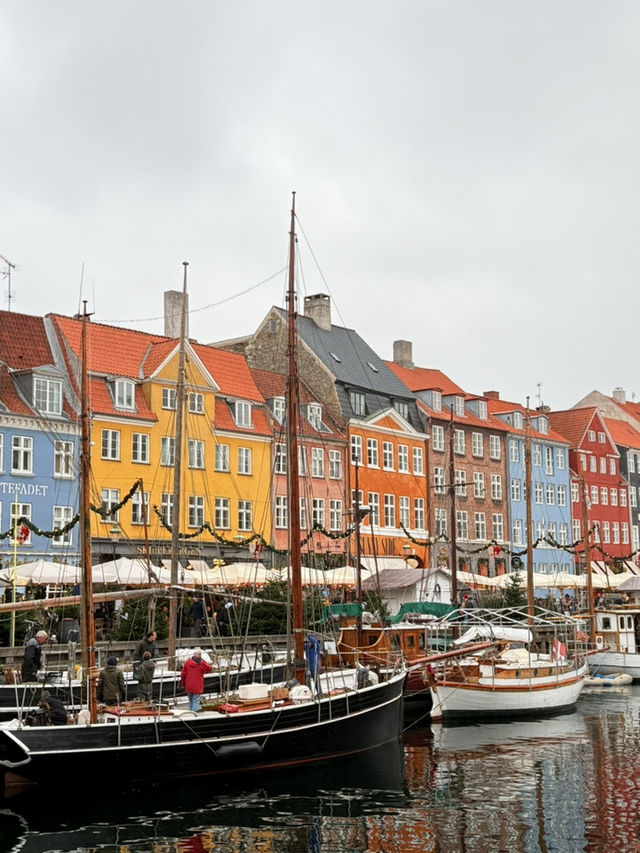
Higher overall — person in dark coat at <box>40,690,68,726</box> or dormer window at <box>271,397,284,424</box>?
dormer window at <box>271,397,284,424</box>

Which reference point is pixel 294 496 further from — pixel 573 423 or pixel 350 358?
pixel 573 423

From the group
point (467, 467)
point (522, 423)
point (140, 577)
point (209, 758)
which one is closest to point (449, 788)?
point (209, 758)

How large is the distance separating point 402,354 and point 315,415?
1757 cm

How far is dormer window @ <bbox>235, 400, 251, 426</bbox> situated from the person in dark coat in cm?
3559

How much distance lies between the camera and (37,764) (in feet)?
74.2

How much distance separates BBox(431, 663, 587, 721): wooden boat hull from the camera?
35406 millimetres

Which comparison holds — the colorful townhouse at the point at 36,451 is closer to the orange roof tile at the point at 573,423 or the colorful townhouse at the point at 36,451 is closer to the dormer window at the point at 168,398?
the dormer window at the point at 168,398

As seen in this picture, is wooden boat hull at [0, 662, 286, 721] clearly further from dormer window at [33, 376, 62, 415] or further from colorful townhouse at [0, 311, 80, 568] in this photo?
dormer window at [33, 376, 62, 415]

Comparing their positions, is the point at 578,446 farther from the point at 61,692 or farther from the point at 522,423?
the point at 61,692

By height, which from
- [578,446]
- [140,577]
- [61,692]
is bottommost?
[61,692]

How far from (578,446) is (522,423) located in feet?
21.1

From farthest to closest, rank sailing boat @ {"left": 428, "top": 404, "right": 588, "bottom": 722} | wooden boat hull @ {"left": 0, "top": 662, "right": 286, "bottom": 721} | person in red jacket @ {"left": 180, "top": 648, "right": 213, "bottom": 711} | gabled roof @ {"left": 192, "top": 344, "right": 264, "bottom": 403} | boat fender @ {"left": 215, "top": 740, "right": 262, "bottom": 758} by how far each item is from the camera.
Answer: gabled roof @ {"left": 192, "top": 344, "right": 264, "bottom": 403} → sailing boat @ {"left": 428, "top": 404, "right": 588, "bottom": 722} → wooden boat hull @ {"left": 0, "top": 662, "right": 286, "bottom": 721} → person in red jacket @ {"left": 180, "top": 648, "right": 213, "bottom": 711} → boat fender @ {"left": 215, "top": 740, "right": 262, "bottom": 758}

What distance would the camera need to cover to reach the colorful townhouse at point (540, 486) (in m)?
79.9

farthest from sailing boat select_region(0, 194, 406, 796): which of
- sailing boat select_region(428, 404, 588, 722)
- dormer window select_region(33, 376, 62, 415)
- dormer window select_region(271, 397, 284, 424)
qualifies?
dormer window select_region(271, 397, 284, 424)
